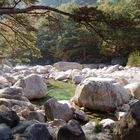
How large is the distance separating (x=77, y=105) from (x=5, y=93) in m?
2.67

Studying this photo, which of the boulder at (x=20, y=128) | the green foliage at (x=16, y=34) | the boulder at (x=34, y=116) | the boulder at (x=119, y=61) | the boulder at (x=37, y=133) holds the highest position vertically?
the green foliage at (x=16, y=34)

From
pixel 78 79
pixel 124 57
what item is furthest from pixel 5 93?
pixel 124 57

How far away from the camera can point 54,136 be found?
26.4 ft

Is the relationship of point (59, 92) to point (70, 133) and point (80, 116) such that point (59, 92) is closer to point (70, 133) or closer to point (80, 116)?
point (80, 116)

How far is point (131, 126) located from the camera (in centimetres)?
715

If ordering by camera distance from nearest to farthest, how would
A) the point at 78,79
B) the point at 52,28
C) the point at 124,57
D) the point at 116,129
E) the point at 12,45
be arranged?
the point at 116,129
the point at 52,28
the point at 12,45
the point at 78,79
the point at 124,57

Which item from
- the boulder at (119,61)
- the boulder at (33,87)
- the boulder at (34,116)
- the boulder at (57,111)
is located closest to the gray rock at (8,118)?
the boulder at (34,116)

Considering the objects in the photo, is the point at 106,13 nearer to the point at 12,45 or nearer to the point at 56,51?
the point at 12,45

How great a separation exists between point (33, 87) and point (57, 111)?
4.56 m

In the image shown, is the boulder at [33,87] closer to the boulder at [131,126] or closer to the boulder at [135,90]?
the boulder at [135,90]

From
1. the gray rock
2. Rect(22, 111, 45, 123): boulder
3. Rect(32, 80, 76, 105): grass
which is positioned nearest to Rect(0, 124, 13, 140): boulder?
the gray rock

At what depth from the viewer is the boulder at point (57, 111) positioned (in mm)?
11966

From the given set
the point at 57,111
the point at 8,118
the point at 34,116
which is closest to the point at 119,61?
the point at 57,111

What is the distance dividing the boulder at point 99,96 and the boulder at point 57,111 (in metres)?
1.69
